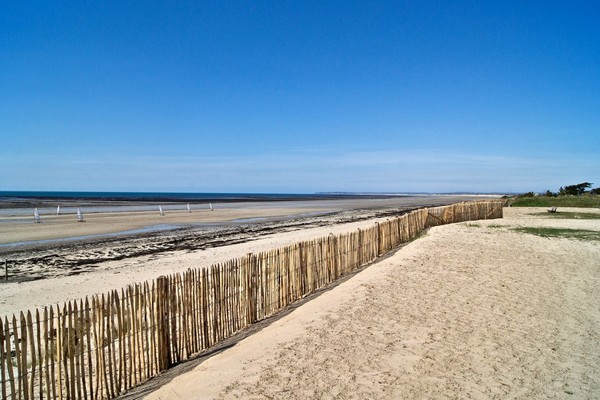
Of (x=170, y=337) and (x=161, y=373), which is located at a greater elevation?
(x=170, y=337)

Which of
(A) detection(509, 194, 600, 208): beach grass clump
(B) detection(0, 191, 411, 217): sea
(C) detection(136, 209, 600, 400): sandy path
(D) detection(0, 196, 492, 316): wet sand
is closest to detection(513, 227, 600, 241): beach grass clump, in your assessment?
(C) detection(136, 209, 600, 400): sandy path

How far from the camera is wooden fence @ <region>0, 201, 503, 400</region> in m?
4.32

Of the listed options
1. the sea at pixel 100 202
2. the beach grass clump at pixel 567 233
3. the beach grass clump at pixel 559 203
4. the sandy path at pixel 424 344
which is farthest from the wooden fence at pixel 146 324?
the beach grass clump at pixel 559 203

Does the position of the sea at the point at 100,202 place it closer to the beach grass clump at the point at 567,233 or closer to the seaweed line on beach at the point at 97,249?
the seaweed line on beach at the point at 97,249

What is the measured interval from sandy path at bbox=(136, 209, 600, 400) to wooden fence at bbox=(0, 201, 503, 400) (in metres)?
0.47

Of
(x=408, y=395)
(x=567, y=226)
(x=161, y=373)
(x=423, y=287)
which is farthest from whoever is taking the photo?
(x=567, y=226)

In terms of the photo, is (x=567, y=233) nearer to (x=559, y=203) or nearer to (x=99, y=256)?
(x=99, y=256)

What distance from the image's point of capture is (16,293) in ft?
34.0

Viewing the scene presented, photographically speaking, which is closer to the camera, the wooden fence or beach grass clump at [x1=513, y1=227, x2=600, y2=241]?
the wooden fence

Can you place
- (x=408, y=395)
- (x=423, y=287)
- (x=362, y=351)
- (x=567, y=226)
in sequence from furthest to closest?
(x=567, y=226) < (x=423, y=287) < (x=362, y=351) < (x=408, y=395)

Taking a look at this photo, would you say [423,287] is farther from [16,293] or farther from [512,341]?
[16,293]

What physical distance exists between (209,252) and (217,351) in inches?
423

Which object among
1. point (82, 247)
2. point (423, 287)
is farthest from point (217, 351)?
point (82, 247)

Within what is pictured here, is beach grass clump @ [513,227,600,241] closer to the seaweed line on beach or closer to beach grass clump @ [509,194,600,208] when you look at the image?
the seaweed line on beach
